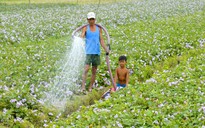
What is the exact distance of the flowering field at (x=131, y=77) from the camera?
623cm

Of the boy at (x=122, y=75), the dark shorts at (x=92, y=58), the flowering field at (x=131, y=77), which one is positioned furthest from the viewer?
the dark shorts at (x=92, y=58)

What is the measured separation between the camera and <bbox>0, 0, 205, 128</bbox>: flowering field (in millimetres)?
6227

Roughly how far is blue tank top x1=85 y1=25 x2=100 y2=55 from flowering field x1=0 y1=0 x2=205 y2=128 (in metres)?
1.26

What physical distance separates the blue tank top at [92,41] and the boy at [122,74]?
68cm

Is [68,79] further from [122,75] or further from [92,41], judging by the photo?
[122,75]

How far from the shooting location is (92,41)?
28.3 feet

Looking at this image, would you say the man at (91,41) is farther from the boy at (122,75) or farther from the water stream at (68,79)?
the boy at (122,75)

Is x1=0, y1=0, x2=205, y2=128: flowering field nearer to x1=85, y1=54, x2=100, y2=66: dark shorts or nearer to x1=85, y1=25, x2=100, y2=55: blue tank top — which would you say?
x1=85, y1=54, x2=100, y2=66: dark shorts

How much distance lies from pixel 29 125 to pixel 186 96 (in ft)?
10.1

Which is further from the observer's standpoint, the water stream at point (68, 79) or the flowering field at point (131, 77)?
the water stream at point (68, 79)

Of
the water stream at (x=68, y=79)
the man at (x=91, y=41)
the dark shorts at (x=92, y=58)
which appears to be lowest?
the water stream at (x=68, y=79)

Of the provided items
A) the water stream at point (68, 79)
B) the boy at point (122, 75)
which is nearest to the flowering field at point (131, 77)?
the water stream at point (68, 79)

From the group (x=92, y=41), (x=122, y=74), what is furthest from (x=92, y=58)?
(x=122, y=74)

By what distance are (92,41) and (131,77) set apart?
1.90 m
